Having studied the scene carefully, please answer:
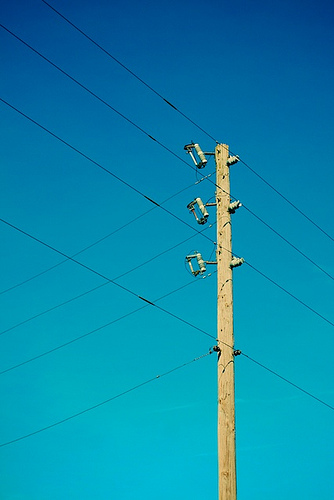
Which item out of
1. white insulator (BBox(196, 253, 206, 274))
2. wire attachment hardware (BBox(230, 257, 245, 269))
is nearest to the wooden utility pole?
wire attachment hardware (BBox(230, 257, 245, 269))

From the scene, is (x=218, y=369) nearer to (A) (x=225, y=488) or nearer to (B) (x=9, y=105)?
(A) (x=225, y=488)

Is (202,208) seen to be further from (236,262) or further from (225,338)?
(225,338)

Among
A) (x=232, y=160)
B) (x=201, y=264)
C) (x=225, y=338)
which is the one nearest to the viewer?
(x=225, y=338)

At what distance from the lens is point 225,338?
38.0ft

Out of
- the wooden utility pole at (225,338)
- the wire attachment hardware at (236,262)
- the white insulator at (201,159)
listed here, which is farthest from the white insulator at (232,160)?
the wire attachment hardware at (236,262)

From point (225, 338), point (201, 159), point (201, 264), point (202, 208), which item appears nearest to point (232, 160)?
point (201, 159)

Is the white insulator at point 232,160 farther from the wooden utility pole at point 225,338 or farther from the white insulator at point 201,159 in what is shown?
the white insulator at point 201,159

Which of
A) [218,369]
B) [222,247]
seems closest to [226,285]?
[222,247]

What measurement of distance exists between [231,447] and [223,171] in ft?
21.1

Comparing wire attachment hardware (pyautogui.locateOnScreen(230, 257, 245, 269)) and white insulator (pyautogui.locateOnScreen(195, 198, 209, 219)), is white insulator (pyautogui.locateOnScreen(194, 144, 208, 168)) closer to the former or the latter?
white insulator (pyautogui.locateOnScreen(195, 198, 209, 219))

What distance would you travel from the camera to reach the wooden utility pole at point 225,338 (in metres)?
10.3

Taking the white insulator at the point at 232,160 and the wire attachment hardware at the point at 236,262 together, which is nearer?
the wire attachment hardware at the point at 236,262

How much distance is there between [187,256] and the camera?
13742mm

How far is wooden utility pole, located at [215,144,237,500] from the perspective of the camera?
1033 centimetres
